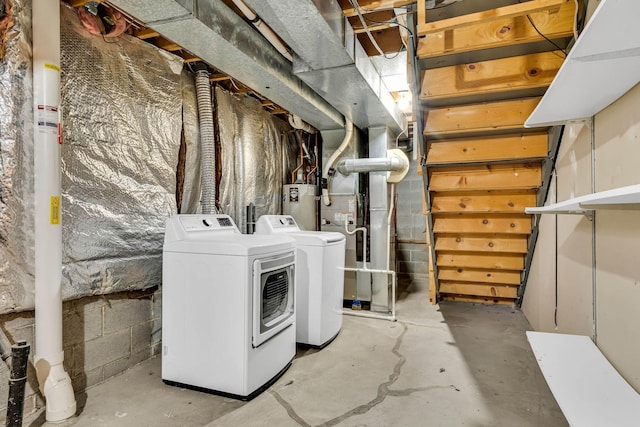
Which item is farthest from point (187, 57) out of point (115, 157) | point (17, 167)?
point (17, 167)

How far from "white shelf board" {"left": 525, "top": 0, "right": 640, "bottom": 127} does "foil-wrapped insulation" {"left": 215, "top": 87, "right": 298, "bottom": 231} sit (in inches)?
100

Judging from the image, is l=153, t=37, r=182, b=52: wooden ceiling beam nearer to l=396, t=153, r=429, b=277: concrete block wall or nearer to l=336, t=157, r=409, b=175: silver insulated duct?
l=336, t=157, r=409, b=175: silver insulated duct

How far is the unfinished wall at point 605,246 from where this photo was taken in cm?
136

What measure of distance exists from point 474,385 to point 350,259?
84.8 inches

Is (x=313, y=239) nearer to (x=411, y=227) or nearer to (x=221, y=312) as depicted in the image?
(x=221, y=312)

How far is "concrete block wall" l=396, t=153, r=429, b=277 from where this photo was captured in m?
5.70

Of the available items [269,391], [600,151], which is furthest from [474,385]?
[600,151]

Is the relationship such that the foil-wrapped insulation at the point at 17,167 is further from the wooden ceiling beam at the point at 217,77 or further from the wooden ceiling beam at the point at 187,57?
the wooden ceiling beam at the point at 217,77

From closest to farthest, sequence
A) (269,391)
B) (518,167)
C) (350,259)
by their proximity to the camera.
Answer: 1. (269,391)
2. (518,167)
3. (350,259)

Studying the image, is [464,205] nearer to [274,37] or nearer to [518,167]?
[518,167]

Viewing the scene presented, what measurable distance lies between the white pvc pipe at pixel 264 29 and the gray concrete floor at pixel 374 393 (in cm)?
231

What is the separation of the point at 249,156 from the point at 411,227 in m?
3.22

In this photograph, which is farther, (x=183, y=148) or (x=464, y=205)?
(x=464, y=205)

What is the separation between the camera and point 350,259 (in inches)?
167
